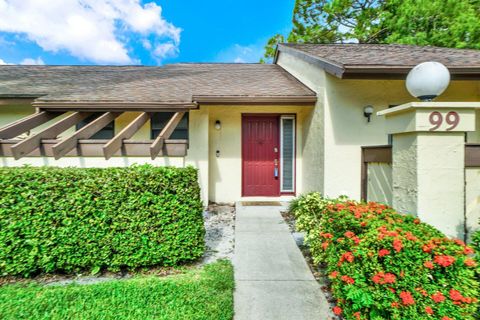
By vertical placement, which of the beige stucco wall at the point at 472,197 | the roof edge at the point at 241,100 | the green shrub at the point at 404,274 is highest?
the roof edge at the point at 241,100

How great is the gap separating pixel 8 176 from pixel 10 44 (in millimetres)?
14931

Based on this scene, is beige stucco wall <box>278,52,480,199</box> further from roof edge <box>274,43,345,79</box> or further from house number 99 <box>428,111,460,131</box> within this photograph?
house number 99 <box>428,111,460,131</box>

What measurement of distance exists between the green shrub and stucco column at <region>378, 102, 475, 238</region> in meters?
0.37

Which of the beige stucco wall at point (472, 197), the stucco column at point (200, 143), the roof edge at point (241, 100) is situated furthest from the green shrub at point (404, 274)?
the stucco column at point (200, 143)

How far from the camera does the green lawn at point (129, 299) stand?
2453 mm

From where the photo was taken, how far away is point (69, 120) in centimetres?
506

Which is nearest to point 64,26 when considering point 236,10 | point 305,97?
point 236,10

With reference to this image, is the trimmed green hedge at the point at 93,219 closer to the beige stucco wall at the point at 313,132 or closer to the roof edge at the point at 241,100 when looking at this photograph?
the roof edge at the point at 241,100

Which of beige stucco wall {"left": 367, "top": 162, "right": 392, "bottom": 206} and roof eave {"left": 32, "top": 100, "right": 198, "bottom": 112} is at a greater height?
roof eave {"left": 32, "top": 100, "right": 198, "bottom": 112}

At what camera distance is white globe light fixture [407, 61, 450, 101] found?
2.71 meters

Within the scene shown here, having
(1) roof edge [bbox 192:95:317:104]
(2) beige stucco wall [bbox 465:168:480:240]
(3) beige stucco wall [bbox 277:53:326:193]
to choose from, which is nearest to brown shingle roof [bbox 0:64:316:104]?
(1) roof edge [bbox 192:95:317:104]

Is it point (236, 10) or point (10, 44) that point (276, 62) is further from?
point (10, 44)

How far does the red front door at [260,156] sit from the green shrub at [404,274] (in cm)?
484

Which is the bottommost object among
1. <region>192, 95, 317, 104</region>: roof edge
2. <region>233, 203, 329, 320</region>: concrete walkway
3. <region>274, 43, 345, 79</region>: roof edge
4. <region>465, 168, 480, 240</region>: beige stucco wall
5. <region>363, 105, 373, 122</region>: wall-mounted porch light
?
<region>233, 203, 329, 320</region>: concrete walkway
